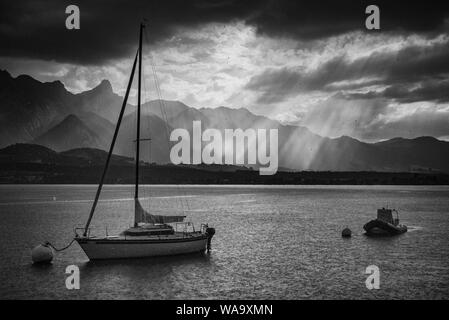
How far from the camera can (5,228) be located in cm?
8100

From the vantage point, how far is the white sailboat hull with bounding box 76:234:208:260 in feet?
145

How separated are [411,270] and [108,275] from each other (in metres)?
31.2

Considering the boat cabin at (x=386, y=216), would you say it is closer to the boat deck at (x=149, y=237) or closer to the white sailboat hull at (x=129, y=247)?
the boat deck at (x=149, y=237)

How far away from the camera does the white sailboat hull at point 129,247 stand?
4428 cm

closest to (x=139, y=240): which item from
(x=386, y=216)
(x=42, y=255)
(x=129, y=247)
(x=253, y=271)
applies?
(x=129, y=247)

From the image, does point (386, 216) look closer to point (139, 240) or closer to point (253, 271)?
point (253, 271)

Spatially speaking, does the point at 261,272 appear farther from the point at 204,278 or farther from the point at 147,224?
the point at 147,224

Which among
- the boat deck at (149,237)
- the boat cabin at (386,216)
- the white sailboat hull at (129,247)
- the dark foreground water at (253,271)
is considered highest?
the boat cabin at (386,216)

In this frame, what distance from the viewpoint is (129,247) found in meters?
44.9

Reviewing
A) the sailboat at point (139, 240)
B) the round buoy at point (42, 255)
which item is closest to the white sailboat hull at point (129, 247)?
the sailboat at point (139, 240)

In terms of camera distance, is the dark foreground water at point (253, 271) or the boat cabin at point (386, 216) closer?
the dark foreground water at point (253, 271)

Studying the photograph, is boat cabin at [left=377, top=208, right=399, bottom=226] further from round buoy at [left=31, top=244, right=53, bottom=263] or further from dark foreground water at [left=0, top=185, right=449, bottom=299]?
round buoy at [left=31, top=244, right=53, bottom=263]
